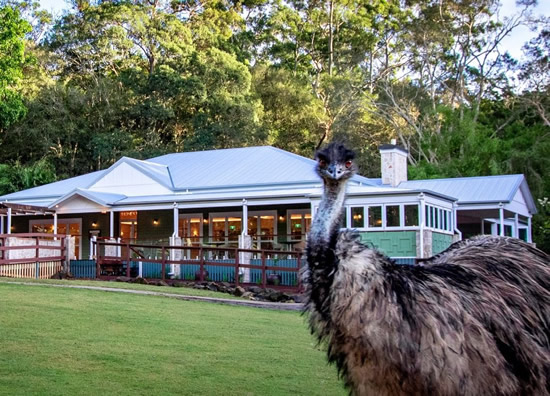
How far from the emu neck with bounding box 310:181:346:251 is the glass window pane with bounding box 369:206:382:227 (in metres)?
20.9

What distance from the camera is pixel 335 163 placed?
4.46 metres

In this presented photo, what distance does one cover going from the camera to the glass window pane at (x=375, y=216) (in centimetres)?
2517

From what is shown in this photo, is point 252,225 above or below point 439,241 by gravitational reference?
above

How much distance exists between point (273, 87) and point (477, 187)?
919 inches

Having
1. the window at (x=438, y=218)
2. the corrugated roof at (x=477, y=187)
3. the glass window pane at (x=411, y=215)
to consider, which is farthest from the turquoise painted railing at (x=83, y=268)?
the corrugated roof at (x=477, y=187)

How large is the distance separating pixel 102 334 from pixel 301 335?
308cm

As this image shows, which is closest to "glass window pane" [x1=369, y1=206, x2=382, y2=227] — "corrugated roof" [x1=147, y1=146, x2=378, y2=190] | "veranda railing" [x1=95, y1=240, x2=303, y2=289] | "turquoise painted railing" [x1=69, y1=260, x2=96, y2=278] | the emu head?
"veranda railing" [x1=95, y1=240, x2=303, y2=289]

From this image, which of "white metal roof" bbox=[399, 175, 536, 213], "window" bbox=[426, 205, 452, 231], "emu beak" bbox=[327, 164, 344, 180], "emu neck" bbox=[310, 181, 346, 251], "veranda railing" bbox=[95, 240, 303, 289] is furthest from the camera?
"white metal roof" bbox=[399, 175, 536, 213]

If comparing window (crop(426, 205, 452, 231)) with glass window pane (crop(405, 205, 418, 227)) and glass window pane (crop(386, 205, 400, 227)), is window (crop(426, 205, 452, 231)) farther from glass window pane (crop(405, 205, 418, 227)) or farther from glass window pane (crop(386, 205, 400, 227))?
glass window pane (crop(386, 205, 400, 227))

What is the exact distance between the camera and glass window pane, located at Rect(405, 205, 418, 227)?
24.5m

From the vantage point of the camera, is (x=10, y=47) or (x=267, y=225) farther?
(x=10, y=47)

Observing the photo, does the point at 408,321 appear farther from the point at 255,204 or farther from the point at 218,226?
the point at 218,226

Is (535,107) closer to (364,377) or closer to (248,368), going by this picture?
(248,368)

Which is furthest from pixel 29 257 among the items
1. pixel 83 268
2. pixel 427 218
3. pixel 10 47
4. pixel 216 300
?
pixel 10 47
